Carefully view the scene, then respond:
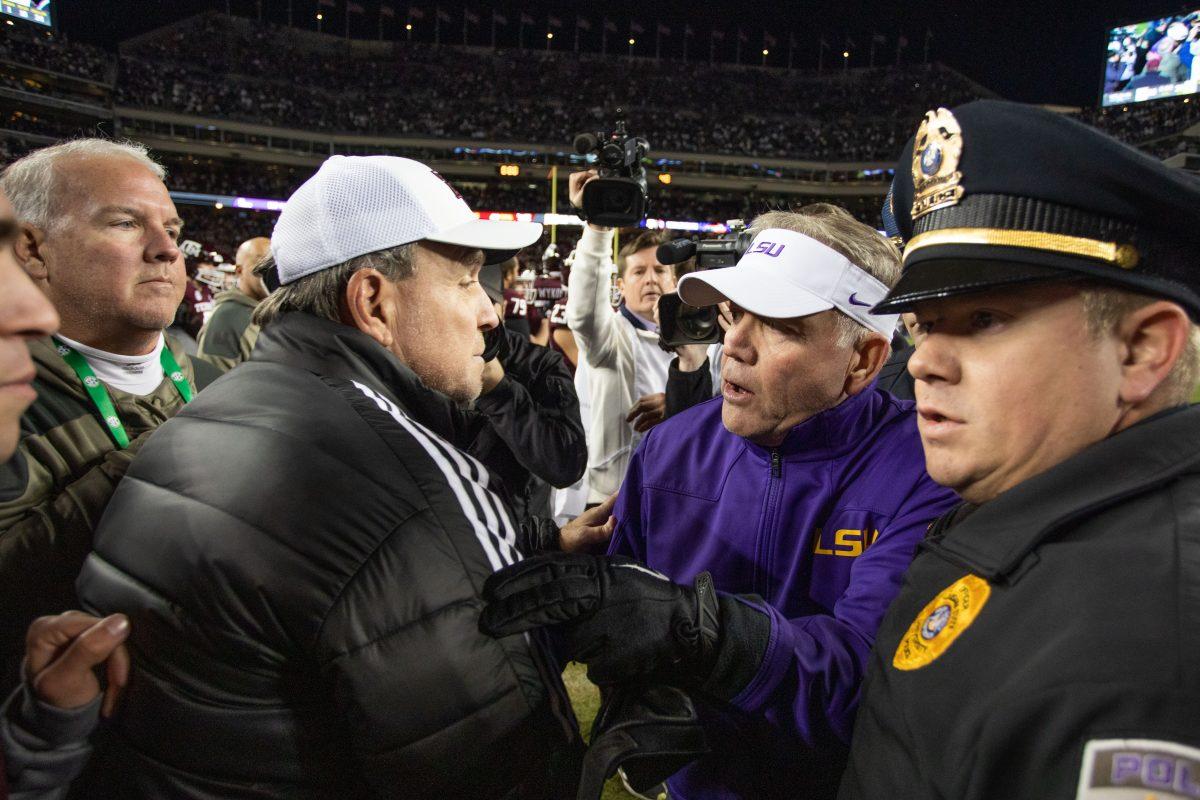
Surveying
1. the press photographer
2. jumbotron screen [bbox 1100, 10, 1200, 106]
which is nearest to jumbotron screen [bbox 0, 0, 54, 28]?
the press photographer

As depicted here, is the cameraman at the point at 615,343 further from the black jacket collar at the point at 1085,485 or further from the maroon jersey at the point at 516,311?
the black jacket collar at the point at 1085,485

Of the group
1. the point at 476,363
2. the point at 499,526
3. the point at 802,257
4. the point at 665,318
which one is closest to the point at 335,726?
the point at 499,526

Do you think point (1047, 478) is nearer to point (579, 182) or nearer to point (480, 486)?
point (480, 486)

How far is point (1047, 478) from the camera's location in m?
0.94

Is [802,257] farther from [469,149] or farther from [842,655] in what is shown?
[469,149]

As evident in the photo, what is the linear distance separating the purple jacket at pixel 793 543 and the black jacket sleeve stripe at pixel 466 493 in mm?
458

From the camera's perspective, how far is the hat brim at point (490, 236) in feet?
5.28

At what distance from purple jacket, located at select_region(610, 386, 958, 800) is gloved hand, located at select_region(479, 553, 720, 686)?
14 cm

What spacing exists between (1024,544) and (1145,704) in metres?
0.23

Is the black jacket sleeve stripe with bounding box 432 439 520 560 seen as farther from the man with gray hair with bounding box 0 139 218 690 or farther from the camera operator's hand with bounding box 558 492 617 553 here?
the man with gray hair with bounding box 0 139 218 690

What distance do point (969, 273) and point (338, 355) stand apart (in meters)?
1.08

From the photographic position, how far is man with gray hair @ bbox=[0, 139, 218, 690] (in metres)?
1.73

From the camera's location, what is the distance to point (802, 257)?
5.56 feet

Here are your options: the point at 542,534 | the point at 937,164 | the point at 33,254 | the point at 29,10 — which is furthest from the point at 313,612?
the point at 29,10
